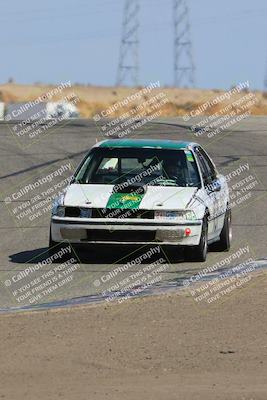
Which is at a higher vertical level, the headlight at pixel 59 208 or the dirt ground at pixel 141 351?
the dirt ground at pixel 141 351

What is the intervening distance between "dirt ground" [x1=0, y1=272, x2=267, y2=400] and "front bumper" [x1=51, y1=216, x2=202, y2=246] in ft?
8.40

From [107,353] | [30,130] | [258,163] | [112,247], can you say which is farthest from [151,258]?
[30,130]

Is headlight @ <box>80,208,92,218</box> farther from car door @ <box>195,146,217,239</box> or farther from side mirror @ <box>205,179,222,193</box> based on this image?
side mirror @ <box>205,179,222,193</box>

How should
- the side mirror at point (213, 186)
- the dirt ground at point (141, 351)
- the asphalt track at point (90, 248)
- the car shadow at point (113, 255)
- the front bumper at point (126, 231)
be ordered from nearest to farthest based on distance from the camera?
the dirt ground at point (141, 351)
the asphalt track at point (90, 248)
the front bumper at point (126, 231)
the car shadow at point (113, 255)
the side mirror at point (213, 186)

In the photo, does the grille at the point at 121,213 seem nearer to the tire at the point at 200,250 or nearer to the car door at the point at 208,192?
the tire at the point at 200,250

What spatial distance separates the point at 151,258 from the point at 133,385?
693cm

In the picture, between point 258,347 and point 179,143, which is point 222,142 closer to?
point 179,143

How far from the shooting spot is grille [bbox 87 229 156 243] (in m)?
14.1

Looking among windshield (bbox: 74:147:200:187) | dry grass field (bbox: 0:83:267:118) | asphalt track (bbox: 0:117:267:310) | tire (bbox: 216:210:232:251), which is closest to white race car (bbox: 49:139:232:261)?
windshield (bbox: 74:147:200:187)

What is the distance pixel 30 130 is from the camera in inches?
1297

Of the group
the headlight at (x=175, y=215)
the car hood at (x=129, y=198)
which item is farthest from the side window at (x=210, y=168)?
the headlight at (x=175, y=215)

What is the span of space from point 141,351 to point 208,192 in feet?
20.1

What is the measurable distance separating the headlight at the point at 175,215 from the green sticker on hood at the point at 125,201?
0.90 feet

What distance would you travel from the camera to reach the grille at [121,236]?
14086 mm
